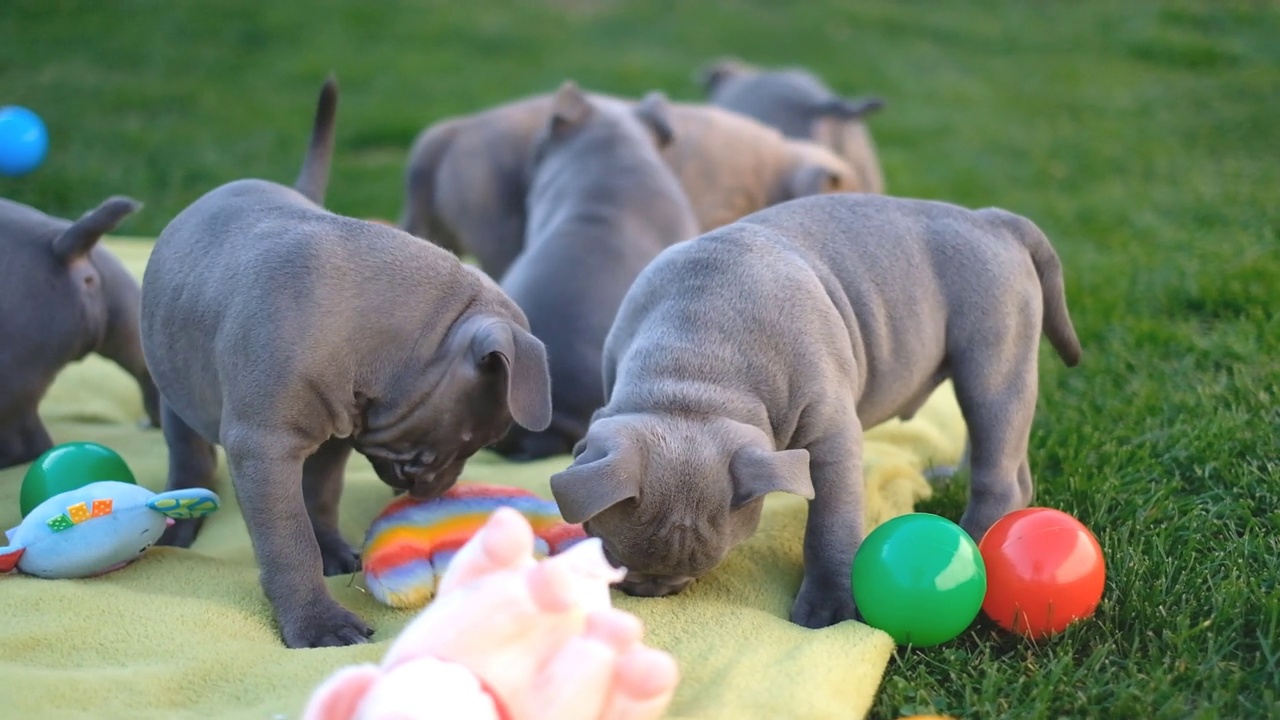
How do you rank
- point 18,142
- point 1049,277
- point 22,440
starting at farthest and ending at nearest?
point 18,142, point 22,440, point 1049,277

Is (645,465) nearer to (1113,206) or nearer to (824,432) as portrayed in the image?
(824,432)

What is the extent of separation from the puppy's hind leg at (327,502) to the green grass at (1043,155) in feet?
6.00

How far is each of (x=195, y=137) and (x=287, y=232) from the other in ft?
24.1

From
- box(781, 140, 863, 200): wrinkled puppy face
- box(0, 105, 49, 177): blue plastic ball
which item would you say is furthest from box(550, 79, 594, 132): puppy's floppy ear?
box(0, 105, 49, 177): blue plastic ball

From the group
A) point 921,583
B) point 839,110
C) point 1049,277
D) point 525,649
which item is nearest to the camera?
point 525,649

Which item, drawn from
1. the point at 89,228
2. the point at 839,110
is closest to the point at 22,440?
the point at 89,228

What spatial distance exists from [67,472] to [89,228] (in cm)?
97

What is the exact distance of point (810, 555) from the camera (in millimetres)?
3846

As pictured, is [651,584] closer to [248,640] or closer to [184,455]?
[248,640]

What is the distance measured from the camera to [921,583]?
11.3ft

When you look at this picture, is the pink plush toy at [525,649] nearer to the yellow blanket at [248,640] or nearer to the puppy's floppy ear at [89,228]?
the yellow blanket at [248,640]

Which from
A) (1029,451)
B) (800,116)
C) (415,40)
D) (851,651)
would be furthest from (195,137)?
(851,651)

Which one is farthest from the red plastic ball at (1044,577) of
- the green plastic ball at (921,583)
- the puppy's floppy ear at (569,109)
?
the puppy's floppy ear at (569,109)

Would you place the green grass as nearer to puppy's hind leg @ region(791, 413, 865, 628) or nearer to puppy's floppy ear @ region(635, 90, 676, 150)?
puppy's hind leg @ region(791, 413, 865, 628)
